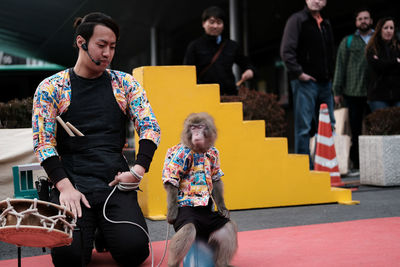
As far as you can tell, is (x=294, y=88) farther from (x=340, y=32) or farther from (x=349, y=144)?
(x=340, y=32)

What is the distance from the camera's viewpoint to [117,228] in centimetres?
355

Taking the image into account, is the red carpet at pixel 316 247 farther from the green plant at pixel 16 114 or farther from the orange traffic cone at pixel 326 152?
the orange traffic cone at pixel 326 152

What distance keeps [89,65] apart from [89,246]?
3.76ft

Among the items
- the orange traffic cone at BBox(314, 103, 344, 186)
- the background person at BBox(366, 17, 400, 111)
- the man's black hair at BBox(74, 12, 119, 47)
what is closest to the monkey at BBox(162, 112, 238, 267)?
the man's black hair at BBox(74, 12, 119, 47)

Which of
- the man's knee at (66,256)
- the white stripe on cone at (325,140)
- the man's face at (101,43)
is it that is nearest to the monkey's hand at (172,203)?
the man's knee at (66,256)

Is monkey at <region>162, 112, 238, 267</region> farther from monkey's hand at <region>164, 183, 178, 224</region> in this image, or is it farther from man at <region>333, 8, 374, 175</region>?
man at <region>333, 8, 374, 175</region>

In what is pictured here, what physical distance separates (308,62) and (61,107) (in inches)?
151

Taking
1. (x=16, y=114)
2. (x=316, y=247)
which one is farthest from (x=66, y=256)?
(x=16, y=114)

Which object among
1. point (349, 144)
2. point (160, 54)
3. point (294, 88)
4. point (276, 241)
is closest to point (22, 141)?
point (276, 241)

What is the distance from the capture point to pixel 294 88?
672cm

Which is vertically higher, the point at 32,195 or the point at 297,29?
the point at 297,29

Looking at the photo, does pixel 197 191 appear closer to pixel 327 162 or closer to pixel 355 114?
pixel 327 162

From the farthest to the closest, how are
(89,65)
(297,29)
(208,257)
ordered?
(297,29) → (89,65) → (208,257)

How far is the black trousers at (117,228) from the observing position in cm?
351
